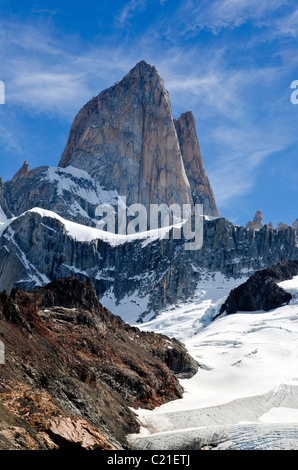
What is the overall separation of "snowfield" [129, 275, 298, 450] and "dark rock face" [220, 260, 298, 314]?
667cm

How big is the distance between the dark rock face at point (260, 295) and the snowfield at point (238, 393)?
21.9ft

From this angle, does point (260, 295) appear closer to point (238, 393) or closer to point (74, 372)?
point (238, 393)

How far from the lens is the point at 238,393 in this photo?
81500 millimetres

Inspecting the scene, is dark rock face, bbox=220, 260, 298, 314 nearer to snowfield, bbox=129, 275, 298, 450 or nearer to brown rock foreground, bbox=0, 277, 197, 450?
snowfield, bbox=129, 275, 298, 450

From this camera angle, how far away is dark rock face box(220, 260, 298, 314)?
169075 mm

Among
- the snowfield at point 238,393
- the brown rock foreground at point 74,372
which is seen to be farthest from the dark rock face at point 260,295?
the brown rock foreground at point 74,372

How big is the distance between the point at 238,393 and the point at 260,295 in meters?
93.0

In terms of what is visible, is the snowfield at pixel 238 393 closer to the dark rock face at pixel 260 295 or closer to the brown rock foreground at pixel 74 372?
the brown rock foreground at pixel 74 372

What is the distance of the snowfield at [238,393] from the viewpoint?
53.6 meters

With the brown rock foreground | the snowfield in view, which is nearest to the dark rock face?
the snowfield
